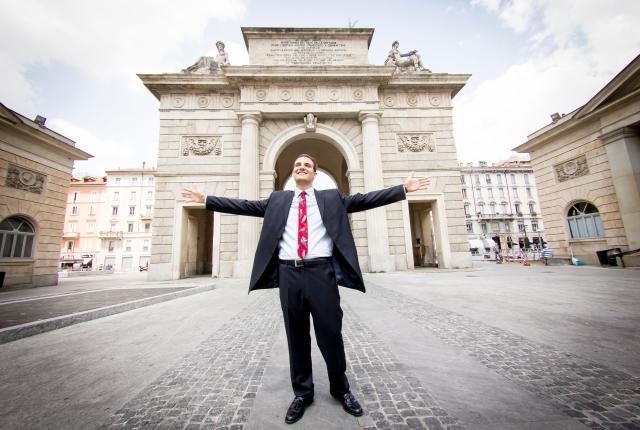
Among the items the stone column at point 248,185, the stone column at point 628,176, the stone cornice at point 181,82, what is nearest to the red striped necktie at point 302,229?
the stone column at point 248,185

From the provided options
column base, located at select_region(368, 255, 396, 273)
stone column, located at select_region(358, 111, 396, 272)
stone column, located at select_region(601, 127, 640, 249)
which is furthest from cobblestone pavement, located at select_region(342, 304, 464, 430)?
stone column, located at select_region(601, 127, 640, 249)

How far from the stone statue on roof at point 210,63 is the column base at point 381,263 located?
13567 mm

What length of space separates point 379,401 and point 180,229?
13834 mm

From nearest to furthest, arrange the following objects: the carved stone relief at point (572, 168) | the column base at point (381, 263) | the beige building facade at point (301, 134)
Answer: the column base at point (381, 263)
the beige building facade at point (301, 134)
the carved stone relief at point (572, 168)

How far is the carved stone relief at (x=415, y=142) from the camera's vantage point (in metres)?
14.8

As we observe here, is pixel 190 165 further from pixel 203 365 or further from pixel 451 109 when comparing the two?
pixel 451 109

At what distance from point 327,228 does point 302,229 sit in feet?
0.73

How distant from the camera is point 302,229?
230cm

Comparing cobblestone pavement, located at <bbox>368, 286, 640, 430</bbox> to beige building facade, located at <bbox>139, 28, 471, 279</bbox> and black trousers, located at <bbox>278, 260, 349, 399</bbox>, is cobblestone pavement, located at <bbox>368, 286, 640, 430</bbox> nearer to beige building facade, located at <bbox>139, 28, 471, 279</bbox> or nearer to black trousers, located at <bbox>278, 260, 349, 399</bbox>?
black trousers, located at <bbox>278, 260, 349, 399</bbox>

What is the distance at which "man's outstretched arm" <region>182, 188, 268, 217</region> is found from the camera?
2555mm

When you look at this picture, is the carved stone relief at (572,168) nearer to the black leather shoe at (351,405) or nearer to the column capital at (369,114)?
the column capital at (369,114)

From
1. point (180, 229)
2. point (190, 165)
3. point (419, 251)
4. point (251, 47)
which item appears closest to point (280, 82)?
point (251, 47)

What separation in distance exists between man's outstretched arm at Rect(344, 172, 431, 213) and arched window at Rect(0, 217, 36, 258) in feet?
56.0

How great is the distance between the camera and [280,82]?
14312 millimetres
